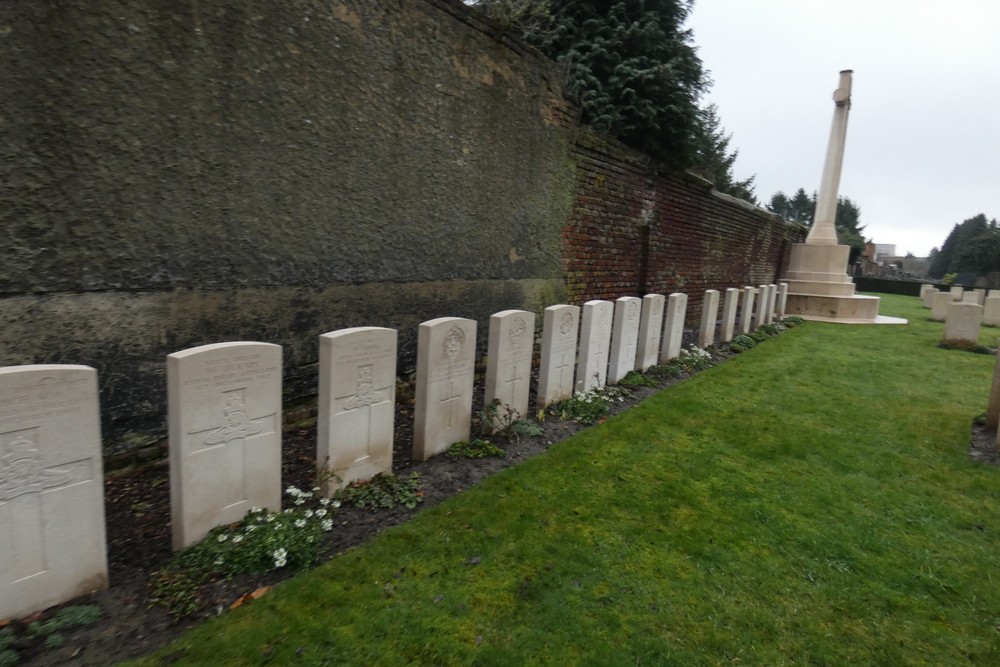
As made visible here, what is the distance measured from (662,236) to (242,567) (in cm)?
838

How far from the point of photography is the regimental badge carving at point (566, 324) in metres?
4.89

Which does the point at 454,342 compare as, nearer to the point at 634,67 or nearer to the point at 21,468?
the point at 21,468

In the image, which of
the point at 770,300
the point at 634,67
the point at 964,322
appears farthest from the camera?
the point at 770,300

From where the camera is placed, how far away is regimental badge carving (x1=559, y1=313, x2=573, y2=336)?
16.1 ft

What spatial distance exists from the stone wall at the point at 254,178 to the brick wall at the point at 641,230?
2.93 feet

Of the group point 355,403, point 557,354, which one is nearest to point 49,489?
point 355,403

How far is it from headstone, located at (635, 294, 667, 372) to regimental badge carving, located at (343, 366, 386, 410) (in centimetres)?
417

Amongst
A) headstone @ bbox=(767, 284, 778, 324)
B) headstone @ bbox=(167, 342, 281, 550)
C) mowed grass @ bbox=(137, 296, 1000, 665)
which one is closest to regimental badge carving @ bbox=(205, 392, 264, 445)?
headstone @ bbox=(167, 342, 281, 550)

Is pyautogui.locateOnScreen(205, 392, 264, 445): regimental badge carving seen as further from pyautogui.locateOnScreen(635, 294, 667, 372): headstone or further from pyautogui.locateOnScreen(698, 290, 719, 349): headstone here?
pyautogui.locateOnScreen(698, 290, 719, 349): headstone

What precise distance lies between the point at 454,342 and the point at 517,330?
2.60 ft

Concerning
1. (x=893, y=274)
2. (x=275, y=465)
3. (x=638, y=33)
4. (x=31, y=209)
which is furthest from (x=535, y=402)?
(x=893, y=274)

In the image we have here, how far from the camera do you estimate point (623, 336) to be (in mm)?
5945

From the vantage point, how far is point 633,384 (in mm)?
6016

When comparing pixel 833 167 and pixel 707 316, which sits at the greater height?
pixel 833 167
